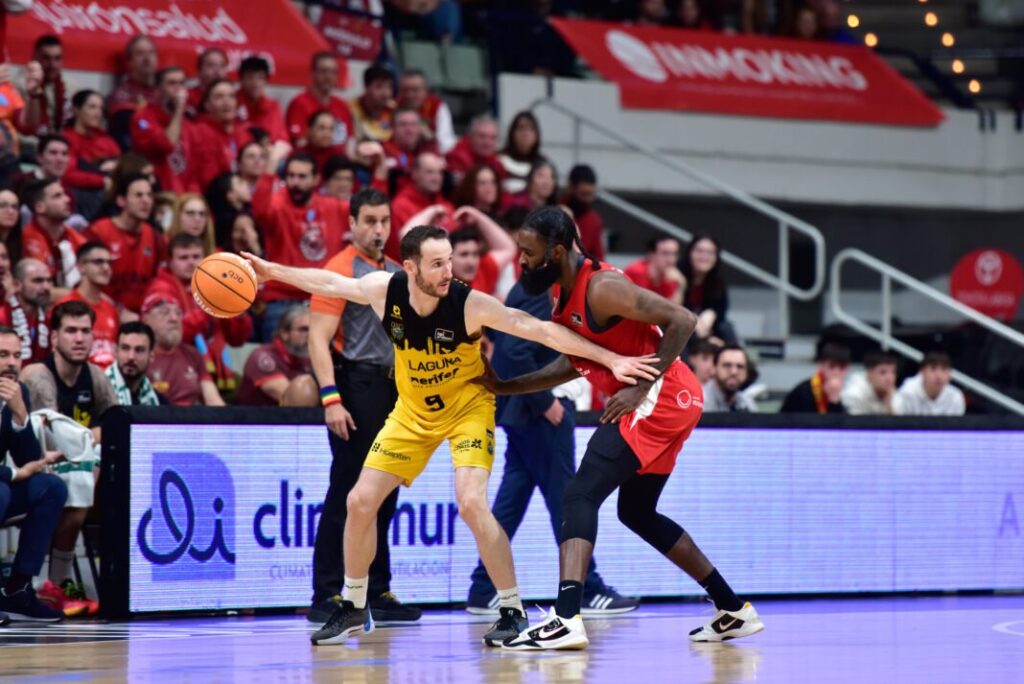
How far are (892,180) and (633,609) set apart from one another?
11.4 m

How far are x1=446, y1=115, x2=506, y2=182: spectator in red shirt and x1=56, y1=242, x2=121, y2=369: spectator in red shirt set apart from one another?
15.0 feet

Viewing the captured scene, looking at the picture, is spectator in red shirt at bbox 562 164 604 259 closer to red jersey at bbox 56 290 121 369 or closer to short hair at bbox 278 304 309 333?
short hair at bbox 278 304 309 333

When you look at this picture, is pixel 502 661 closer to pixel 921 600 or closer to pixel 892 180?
pixel 921 600

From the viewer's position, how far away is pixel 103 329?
452 inches

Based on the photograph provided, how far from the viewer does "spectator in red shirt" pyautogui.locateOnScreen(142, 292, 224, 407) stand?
11.3 m

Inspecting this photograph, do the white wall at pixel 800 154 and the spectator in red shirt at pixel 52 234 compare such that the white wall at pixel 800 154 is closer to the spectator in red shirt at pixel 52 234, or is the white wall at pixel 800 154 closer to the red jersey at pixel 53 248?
the red jersey at pixel 53 248

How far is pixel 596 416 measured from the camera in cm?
1113

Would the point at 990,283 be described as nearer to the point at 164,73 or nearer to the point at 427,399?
the point at 164,73

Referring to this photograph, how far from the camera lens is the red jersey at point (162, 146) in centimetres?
1352

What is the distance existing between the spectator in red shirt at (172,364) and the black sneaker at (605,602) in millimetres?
2856

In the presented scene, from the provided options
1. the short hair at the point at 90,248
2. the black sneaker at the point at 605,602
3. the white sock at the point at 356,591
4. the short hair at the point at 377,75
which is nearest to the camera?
the white sock at the point at 356,591

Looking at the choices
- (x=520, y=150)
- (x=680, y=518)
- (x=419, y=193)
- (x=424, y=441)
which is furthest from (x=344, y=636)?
(x=520, y=150)

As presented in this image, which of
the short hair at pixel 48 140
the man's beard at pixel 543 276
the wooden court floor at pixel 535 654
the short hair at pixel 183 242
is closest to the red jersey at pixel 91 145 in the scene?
the short hair at pixel 48 140

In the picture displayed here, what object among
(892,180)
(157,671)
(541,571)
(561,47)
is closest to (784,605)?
(541,571)
